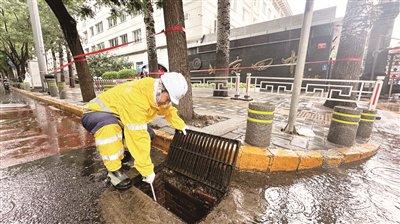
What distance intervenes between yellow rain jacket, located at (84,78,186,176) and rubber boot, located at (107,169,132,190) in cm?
32

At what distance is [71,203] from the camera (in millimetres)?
2068

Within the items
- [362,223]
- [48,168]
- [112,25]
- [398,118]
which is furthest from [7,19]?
[398,118]

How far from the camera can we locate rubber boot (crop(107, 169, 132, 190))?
2273 millimetres

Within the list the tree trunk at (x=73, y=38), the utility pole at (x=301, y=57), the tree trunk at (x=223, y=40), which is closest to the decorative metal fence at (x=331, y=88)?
the tree trunk at (x=223, y=40)

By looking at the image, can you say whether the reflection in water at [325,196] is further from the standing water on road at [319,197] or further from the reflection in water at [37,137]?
the reflection in water at [37,137]

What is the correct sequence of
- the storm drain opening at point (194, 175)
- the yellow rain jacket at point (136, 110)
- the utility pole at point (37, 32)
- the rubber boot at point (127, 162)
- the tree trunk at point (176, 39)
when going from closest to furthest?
the yellow rain jacket at point (136, 110) → the storm drain opening at point (194, 175) → the rubber boot at point (127, 162) → the tree trunk at point (176, 39) → the utility pole at point (37, 32)

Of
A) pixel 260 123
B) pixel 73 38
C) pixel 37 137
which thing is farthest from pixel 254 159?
pixel 73 38

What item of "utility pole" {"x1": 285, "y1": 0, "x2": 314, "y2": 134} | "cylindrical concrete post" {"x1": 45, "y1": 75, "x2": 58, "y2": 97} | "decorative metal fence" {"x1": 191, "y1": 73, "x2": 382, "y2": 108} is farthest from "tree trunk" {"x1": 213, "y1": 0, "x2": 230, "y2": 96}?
"cylindrical concrete post" {"x1": 45, "y1": 75, "x2": 58, "y2": 97}

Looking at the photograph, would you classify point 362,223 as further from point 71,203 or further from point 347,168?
point 71,203

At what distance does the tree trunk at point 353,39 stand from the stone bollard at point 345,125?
3087 millimetres

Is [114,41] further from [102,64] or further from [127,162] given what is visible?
[127,162]

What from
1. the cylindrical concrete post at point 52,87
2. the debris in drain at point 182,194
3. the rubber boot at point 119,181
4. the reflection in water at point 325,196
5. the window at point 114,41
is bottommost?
the debris in drain at point 182,194

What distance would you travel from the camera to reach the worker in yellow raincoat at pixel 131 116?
6.82 feet

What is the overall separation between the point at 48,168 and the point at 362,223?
3.80 m
